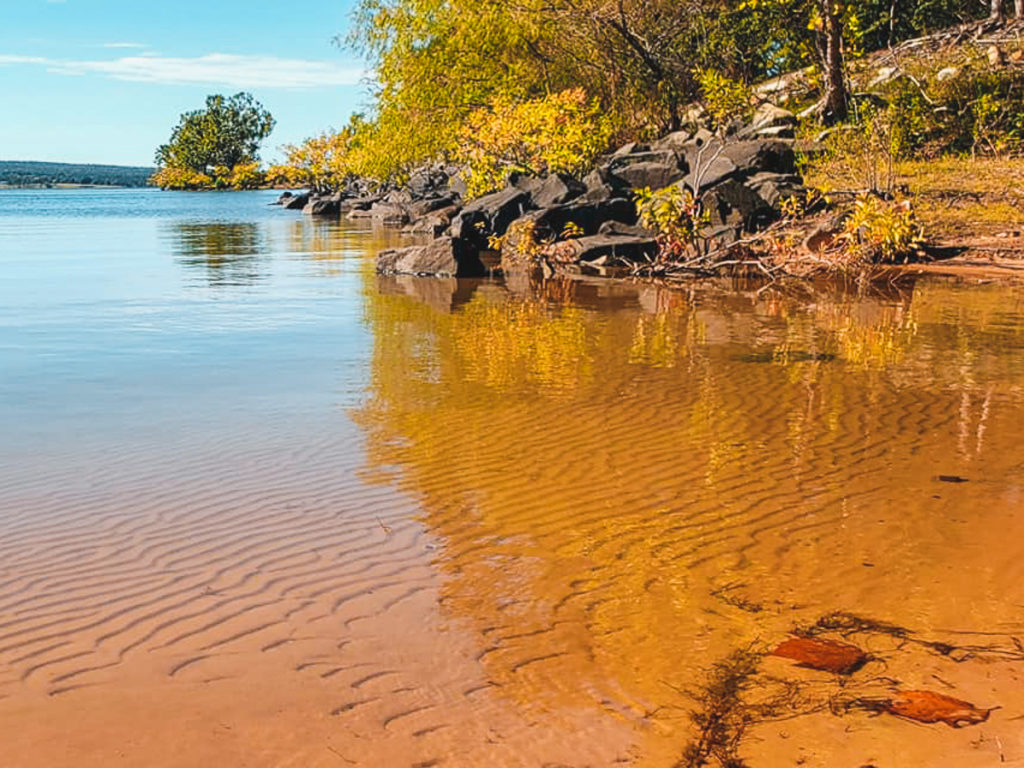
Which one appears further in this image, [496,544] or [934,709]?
[496,544]

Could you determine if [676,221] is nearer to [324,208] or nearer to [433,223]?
[433,223]

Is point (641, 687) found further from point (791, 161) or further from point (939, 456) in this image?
point (791, 161)

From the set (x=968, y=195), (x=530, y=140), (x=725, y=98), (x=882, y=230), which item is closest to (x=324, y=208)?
(x=530, y=140)

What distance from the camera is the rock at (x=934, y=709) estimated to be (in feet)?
13.7

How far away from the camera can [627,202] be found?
25.9 m

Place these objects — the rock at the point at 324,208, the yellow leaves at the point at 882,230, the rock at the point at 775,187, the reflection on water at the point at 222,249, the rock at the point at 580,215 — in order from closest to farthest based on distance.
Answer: the yellow leaves at the point at 882,230
the rock at the point at 775,187
the reflection on water at the point at 222,249
the rock at the point at 580,215
the rock at the point at 324,208

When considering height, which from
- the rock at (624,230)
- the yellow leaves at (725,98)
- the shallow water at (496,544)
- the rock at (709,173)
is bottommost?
the shallow water at (496,544)

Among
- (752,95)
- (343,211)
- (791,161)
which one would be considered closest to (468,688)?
(791,161)

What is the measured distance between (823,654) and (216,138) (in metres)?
147

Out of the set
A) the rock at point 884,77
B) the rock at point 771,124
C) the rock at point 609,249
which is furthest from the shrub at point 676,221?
the rock at point 884,77

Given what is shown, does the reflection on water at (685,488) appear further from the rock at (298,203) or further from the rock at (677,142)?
the rock at (298,203)

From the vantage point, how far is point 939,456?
8.08 meters

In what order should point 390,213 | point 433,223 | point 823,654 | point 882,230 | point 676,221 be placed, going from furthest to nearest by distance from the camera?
point 390,213 < point 433,223 < point 676,221 < point 882,230 < point 823,654

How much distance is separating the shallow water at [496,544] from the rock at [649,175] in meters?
14.0
